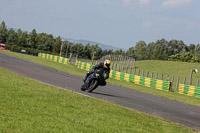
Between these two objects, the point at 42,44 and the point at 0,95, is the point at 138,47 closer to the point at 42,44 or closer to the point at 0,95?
the point at 42,44

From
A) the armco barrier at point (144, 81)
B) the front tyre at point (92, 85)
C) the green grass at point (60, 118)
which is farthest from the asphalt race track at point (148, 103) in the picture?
the armco barrier at point (144, 81)

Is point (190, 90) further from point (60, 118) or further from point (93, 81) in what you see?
point (60, 118)

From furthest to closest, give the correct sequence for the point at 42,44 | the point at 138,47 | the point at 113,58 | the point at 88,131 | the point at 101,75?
the point at 138,47, the point at 42,44, the point at 113,58, the point at 101,75, the point at 88,131

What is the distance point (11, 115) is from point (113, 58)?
53.1 metres

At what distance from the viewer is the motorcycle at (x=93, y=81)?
57.1 ft

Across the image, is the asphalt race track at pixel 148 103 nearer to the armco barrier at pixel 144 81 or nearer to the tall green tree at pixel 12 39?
the armco barrier at pixel 144 81

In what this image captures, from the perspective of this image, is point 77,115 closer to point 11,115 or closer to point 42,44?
point 11,115

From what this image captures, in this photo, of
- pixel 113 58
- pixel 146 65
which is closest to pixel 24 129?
pixel 113 58

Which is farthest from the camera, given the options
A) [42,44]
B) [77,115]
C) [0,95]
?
[42,44]

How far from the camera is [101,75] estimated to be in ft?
57.1

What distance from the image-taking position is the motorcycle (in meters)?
17.4

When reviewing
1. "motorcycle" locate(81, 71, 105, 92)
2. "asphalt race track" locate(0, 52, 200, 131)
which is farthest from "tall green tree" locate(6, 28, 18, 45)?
"motorcycle" locate(81, 71, 105, 92)

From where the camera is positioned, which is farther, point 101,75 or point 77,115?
point 101,75

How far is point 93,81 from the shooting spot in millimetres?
17938
